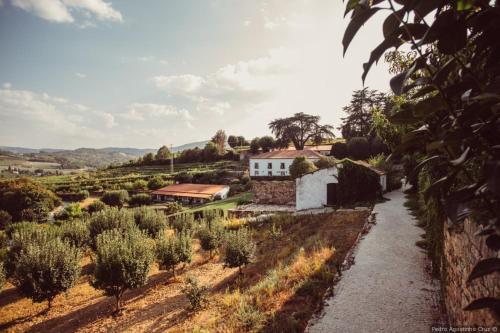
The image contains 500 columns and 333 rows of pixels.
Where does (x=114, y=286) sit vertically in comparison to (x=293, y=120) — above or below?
below

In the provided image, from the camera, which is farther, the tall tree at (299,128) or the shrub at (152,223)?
the tall tree at (299,128)

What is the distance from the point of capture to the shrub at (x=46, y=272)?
10.4 m

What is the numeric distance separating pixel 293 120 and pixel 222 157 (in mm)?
28154

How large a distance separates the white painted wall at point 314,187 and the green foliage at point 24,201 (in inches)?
1192

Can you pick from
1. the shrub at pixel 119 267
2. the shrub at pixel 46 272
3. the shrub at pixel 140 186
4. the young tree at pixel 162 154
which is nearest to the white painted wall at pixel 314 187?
the shrub at pixel 119 267

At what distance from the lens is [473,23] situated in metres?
0.97

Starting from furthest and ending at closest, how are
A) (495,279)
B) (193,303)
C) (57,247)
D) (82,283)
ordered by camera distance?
(82,283) < (57,247) < (193,303) < (495,279)

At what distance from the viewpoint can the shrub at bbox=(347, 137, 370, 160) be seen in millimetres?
38259

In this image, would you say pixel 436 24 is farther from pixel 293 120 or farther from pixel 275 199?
pixel 293 120

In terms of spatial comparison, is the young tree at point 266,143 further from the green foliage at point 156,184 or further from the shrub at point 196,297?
the shrub at point 196,297

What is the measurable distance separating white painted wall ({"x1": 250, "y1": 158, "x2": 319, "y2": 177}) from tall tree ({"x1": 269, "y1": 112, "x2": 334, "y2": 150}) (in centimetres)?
1090

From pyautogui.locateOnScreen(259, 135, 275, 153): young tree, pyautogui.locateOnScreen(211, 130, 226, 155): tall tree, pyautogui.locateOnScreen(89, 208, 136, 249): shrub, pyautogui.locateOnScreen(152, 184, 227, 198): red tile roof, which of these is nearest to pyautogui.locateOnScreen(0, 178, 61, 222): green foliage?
pyautogui.locateOnScreen(152, 184, 227, 198): red tile roof

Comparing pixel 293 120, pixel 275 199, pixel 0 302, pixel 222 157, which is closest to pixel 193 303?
pixel 0 302

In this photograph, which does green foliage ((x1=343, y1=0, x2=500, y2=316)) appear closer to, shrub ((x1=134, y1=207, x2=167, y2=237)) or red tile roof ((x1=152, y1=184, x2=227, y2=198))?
shrub ((x1=134, y1=207, x2=167, y2=237))
